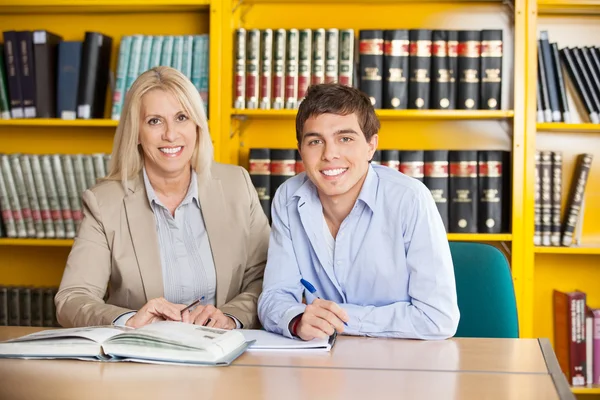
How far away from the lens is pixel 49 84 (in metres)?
3.22

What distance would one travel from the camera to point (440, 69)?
10.1ft

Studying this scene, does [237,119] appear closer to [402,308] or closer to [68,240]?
[68,240]

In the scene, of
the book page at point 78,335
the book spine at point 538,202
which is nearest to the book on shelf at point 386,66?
the book spine at point 538,202

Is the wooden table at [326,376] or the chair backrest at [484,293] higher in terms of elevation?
the chair backrest at [484,293]

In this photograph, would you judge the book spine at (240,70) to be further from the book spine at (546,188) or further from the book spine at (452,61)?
the book spine at (546,188)

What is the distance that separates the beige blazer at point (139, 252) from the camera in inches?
80.5

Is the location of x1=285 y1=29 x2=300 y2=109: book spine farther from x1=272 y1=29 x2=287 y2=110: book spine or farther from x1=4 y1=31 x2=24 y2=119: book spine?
x1=4 y1=31 x2=24 y2=119: book spine

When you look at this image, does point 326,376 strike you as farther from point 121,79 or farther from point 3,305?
point 3,305

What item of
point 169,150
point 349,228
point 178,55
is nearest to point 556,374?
point 349,228

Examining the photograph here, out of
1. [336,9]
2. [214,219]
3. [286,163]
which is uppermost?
[336,9]

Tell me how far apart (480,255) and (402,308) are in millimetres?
405

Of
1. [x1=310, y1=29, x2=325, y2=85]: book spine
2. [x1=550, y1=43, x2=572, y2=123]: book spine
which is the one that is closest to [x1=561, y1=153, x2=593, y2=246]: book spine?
[x1=550, y1=43, x2=572, y2=123]: book spine

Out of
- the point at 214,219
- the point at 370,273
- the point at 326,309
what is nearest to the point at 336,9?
the point at 214,219

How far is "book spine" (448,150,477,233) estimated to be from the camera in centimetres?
308
